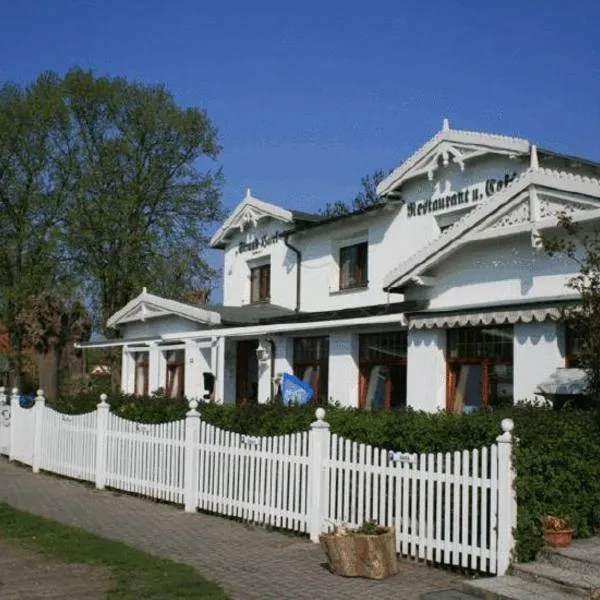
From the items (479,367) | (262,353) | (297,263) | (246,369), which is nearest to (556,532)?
(479,367)

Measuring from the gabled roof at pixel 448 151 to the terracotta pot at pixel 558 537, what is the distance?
1019 cm

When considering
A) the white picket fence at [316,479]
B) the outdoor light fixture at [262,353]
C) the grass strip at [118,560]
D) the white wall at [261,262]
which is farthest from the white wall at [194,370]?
the grass strip at [118,560]

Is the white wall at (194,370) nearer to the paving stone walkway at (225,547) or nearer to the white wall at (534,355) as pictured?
the paving stone walkway at (225,547)

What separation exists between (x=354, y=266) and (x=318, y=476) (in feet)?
40.2

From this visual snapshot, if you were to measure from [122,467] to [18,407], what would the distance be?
5.88 metres

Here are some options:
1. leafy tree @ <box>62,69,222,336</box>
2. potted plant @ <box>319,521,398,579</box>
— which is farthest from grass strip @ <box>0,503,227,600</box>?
leafy tree @ <box>62,69,222,336</box>

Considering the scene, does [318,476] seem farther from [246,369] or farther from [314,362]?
[246,369]

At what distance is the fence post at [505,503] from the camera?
799 centimetres

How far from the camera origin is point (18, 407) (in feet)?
63.3

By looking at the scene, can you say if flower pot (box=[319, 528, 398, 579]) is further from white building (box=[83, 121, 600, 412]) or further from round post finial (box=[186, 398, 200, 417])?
white building (box=[83, 121, 600, 412])

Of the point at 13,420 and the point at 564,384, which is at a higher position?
the point at 564,384

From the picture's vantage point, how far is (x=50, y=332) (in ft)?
94.1

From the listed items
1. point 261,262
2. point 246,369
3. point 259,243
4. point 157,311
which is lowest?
point 246,369

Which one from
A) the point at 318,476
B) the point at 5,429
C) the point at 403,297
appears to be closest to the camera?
the point at 318,476
